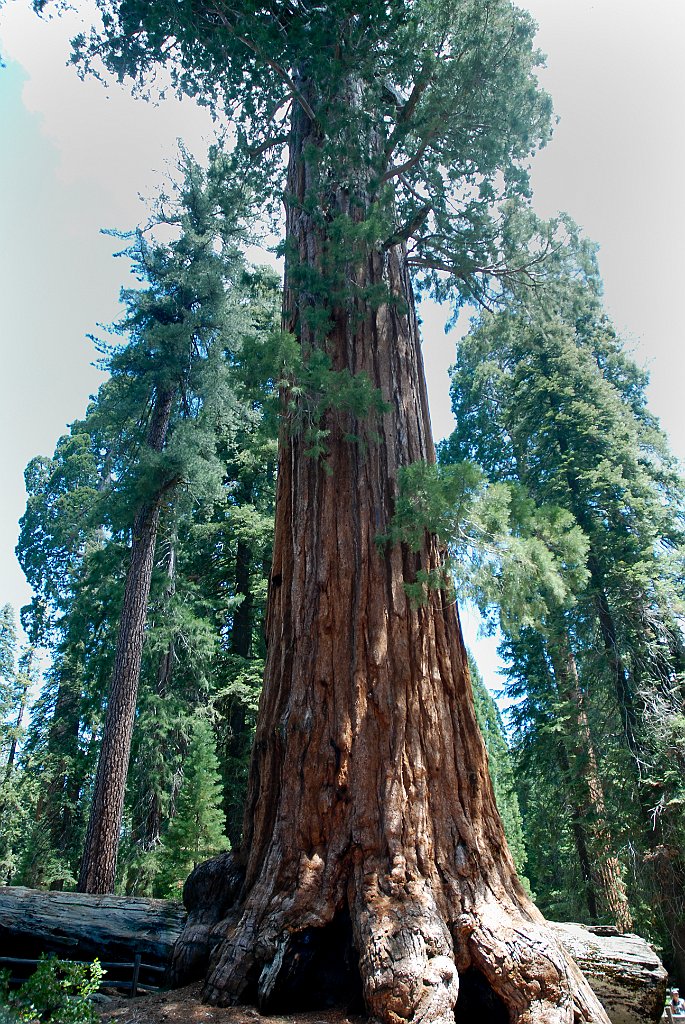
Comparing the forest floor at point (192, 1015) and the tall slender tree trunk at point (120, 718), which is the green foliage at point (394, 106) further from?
the tall slender tree trunk at point (120, 718)

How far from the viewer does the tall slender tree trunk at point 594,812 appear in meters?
11.0

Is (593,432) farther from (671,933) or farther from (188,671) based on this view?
(188,671)

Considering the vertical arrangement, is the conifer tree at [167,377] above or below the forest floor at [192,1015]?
above

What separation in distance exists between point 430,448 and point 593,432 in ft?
27.9

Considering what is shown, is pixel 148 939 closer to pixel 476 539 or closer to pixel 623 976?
pixel 623 976

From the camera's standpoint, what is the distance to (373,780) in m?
4.20

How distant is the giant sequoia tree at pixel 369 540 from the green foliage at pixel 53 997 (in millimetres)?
704

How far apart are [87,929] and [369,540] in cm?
390

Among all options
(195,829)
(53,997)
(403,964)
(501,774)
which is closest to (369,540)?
(403,964)

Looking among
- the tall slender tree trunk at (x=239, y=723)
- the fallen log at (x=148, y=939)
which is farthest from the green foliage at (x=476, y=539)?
the tall slender tree trunk at (x=239, y=723)

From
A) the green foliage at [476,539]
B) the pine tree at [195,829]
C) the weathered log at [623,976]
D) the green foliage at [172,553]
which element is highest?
the green foliage at [172,553]

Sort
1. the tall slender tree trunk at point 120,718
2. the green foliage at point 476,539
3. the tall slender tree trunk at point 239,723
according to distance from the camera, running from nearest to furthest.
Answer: the green foliage at point 476,539 → the tall slender tree trunk at point 120,718 → the tall slender tree trunk at point 239,723

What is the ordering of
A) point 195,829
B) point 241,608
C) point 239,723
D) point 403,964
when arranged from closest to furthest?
point 403,964, point 195,829, point 239,723, point 241,608

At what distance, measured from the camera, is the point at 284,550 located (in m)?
5.41
